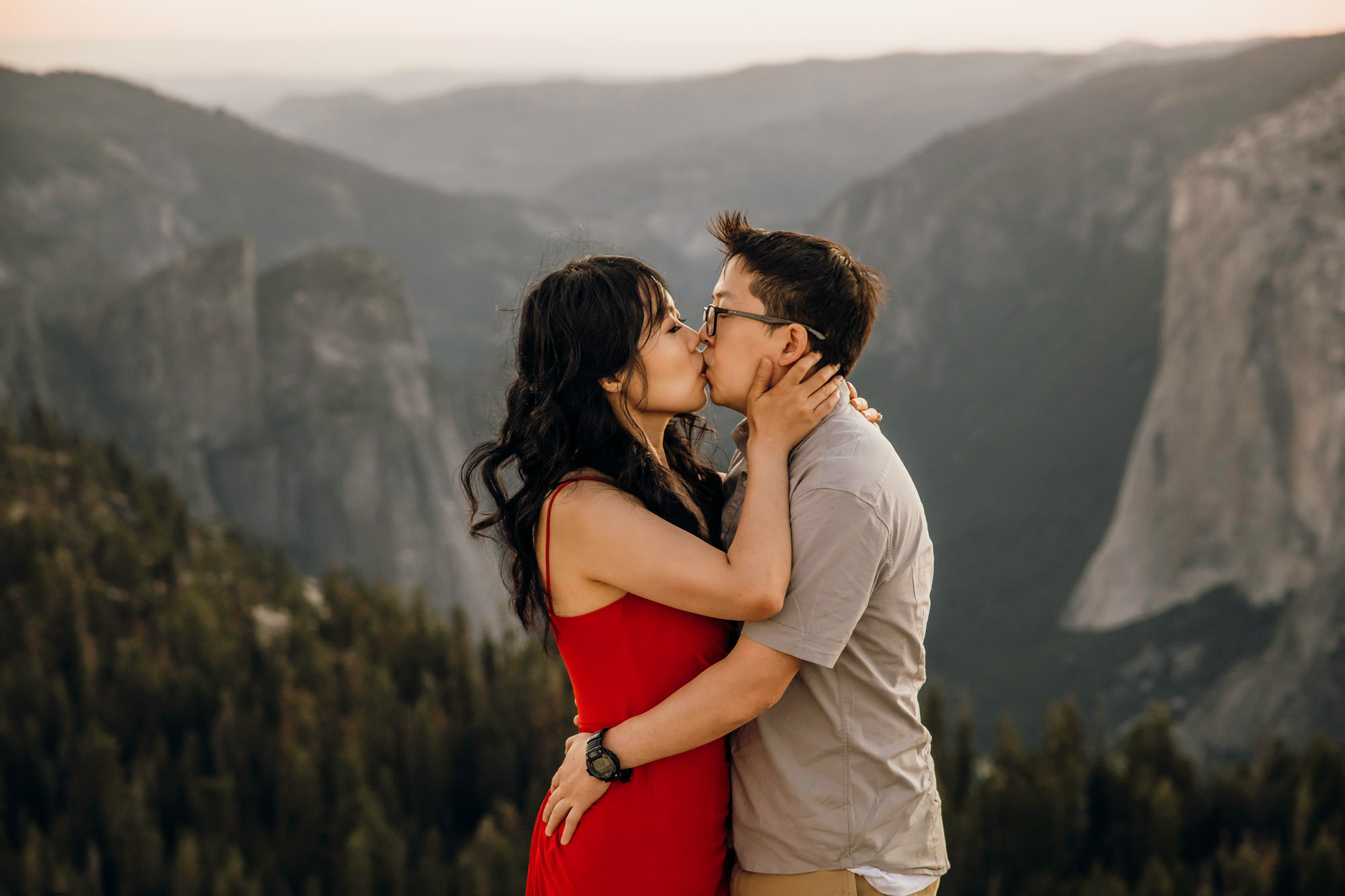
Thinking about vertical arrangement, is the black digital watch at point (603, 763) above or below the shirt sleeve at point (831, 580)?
below

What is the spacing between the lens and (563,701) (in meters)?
12.6

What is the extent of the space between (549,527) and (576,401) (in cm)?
32

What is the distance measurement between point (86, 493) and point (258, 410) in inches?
720

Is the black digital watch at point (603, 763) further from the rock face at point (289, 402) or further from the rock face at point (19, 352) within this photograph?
the rock face at point (289, 402)

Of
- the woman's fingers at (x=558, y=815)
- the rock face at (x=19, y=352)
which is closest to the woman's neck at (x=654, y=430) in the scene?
the woman's fingers at (x=558, y=815)

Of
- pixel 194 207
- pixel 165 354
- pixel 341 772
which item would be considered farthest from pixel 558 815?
pixel 194 207

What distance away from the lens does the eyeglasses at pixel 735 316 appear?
2.47 meters

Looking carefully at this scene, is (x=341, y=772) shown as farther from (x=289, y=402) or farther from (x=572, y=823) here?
(x=289, y=402)

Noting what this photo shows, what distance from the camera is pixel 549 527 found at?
2.47 metres

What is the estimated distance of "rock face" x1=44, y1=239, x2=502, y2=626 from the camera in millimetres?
32688

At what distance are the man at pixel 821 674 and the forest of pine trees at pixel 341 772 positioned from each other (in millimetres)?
6513

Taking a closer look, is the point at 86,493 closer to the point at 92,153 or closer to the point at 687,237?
the point at 92,153

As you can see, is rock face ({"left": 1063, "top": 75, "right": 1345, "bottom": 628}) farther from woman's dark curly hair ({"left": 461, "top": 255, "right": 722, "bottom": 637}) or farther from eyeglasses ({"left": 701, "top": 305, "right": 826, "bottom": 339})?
woman's dark curly hair ({"left": 461, "top": 255, "right": 722, "bottom": 637})

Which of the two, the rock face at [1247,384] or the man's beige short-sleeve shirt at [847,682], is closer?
the man's beige short-sleeve shirt at [847,682]
